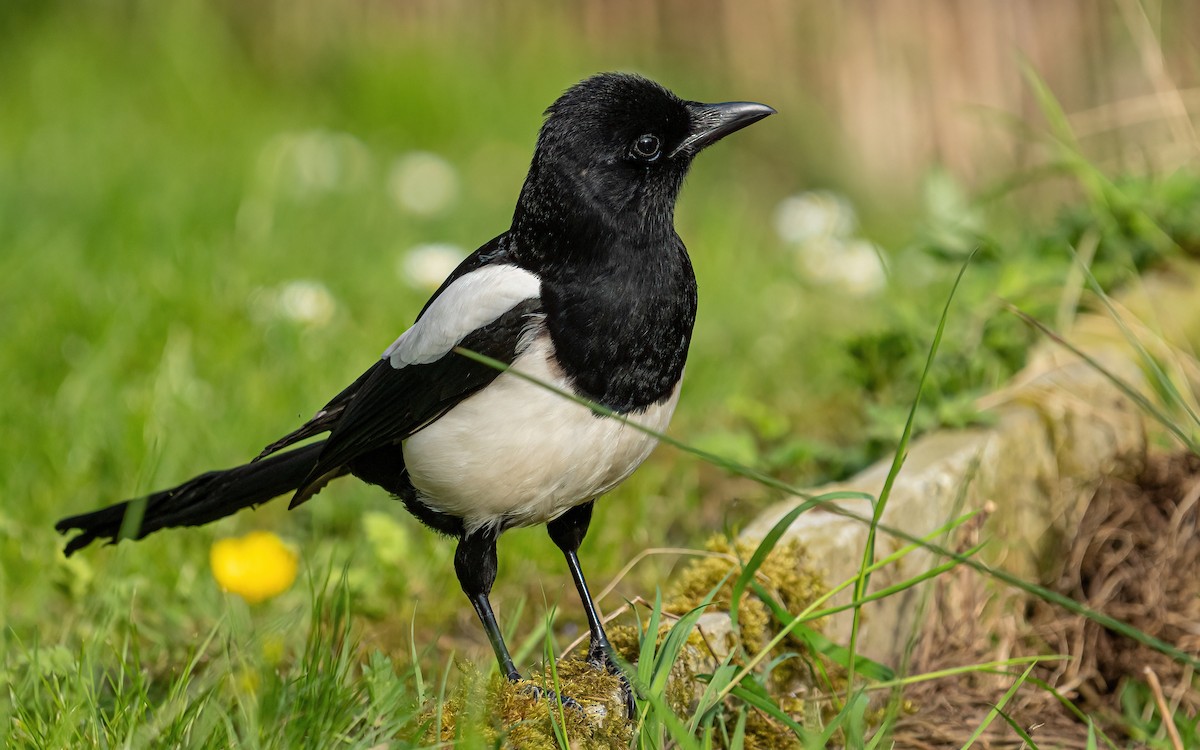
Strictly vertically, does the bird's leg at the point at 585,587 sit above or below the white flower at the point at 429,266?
below

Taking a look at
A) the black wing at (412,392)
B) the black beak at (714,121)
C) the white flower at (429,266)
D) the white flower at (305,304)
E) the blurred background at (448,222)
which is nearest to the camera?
the black wing at (412,392)

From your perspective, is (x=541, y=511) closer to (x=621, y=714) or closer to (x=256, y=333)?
(x=621, y=714)

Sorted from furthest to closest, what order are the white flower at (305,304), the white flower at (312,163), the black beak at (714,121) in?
1. the white flower at (312,163)
2. the white flower at (305,304)
3. the black beak at (714,121)

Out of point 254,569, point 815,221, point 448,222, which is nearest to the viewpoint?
point 254,569

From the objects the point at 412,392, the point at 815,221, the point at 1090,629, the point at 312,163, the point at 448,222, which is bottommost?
the point at 1090,629

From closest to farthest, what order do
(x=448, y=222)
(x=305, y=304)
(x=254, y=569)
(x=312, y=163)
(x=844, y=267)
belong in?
(x=254, y=569), (x=305, y=304), (x=844, y=267), (x=448, y=222), (x=312, y=163)

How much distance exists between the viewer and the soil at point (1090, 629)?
246 centimetres

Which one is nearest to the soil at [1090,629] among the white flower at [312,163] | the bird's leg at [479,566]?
the bird's leg at [479,566]

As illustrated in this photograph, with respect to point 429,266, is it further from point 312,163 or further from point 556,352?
point 556,352

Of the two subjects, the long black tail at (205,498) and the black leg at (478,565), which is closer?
the black leg at (478,565)

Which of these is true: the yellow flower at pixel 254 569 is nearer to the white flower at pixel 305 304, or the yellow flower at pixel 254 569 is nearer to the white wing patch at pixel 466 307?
the white wing patch at pixel 466 307

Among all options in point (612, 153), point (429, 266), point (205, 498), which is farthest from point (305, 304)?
point (612, 153)

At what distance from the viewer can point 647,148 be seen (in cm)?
251

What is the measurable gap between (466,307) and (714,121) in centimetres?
64
